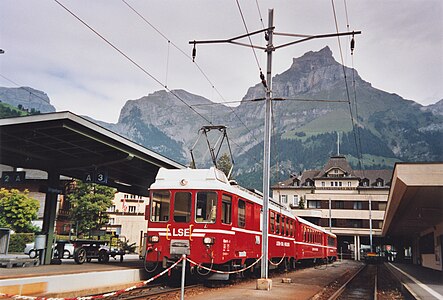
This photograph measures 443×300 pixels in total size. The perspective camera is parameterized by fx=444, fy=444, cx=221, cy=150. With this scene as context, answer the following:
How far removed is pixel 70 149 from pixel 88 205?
30.8m

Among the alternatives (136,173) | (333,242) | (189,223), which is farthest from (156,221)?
(333,242)

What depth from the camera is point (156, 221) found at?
1405 centimetres

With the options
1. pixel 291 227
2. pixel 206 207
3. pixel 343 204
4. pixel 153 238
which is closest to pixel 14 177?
pixel 153 238

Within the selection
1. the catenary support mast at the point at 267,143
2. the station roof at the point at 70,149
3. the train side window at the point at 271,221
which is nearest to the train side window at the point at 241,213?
the catenary support mast at the point at 267,143

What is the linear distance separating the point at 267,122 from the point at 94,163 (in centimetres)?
750

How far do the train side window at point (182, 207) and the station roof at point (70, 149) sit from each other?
3.35 metres

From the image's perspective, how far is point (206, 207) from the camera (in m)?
13.7

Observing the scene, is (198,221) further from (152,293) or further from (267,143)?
(267,143)

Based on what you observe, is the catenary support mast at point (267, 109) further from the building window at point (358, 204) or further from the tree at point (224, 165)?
the tree at point (224, 165)

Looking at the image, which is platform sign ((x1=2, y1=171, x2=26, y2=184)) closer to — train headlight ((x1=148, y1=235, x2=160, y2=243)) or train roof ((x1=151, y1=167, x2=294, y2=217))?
train roof ((x1=151, y1=167, x2=294, y2=217))

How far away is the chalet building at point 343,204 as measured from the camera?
64.5m

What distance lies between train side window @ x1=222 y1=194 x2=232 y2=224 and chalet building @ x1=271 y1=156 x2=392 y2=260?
42913 mm

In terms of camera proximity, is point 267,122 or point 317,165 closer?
point 267,122

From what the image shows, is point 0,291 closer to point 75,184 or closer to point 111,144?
point 111,144
